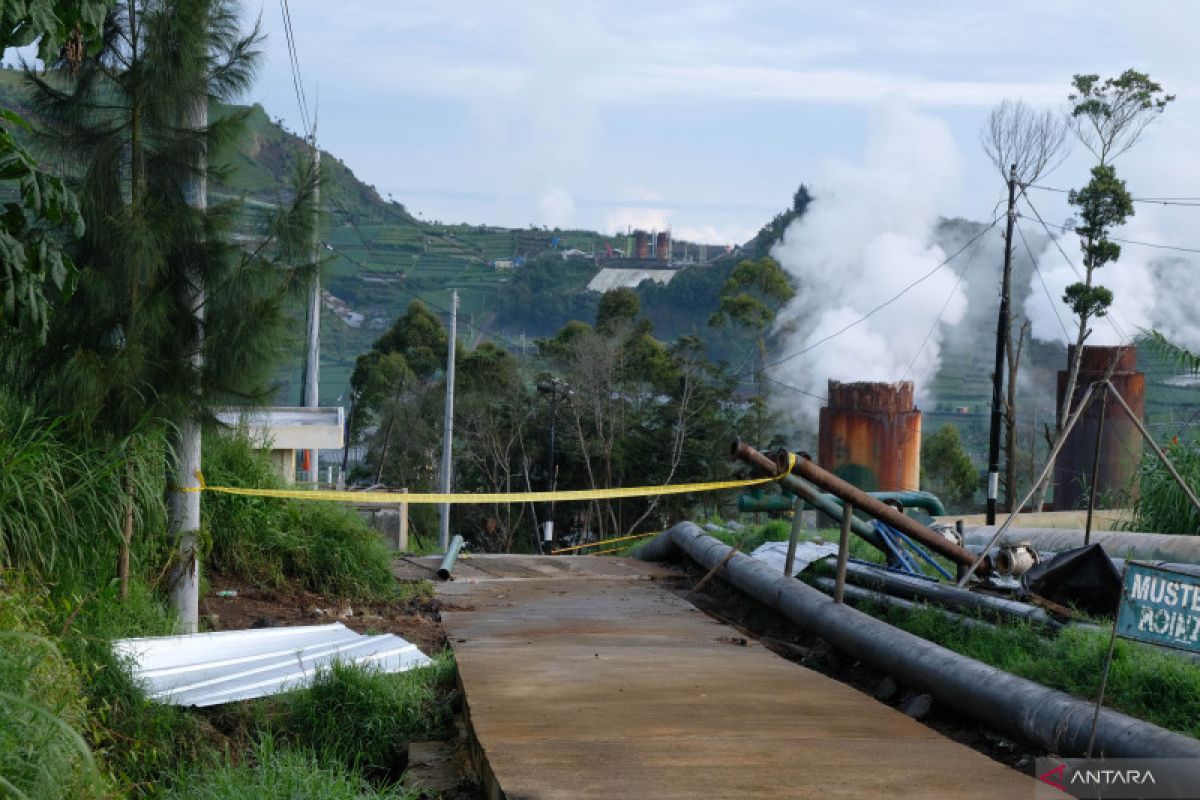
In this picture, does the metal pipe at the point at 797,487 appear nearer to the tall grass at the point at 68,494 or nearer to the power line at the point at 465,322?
the tall grass at the point at 68,494

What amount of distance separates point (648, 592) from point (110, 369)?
5.66m

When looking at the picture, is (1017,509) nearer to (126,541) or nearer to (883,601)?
(883,601)

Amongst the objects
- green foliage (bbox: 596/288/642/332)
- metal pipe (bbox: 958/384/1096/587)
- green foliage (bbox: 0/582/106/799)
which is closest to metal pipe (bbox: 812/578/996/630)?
metal pipe (bbox: 958/384/1096/587)

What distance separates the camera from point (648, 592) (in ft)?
41.1

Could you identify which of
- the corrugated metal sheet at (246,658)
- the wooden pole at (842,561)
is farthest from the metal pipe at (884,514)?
the corrugated metal sheet at (246,658)

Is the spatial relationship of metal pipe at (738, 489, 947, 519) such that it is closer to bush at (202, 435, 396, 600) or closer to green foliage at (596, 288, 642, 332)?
bush at (202, 435, 396, 600)

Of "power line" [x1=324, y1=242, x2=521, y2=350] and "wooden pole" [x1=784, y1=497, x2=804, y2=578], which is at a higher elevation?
"power line" [x1=324, y1=242, x2=521, y2=350]

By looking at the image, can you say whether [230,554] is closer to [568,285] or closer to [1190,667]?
[1190,667]

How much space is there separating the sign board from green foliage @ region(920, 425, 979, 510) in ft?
152

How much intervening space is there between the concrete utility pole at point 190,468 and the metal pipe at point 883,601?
14.4 ft

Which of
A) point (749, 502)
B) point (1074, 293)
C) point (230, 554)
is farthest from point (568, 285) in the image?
point (230, 554)

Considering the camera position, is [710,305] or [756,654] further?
[710,305]

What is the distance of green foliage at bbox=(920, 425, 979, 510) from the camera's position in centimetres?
5097

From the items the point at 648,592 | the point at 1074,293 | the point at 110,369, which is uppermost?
the point at 1074,293
